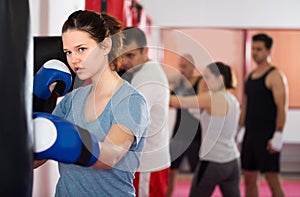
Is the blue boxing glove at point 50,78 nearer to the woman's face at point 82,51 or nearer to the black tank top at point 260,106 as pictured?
the woman's face at point 82,51

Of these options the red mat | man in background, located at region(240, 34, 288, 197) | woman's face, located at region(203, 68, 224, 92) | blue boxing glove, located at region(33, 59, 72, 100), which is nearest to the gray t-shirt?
blue boxing glove, located at region(33, 59, 72, 100)

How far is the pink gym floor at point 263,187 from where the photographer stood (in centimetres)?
490

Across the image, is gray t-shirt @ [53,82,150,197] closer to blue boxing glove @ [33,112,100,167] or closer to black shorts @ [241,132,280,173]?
blue boxing glove @ [33,112,100,167]

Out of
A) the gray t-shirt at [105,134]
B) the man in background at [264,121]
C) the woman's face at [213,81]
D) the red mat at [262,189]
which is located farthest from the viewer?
the red mat at [262,189]

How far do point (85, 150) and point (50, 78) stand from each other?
30 centimetres

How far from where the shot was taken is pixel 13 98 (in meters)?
0.92

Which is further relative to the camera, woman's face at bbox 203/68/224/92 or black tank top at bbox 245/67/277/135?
black tank top at bbox 245/67/277/135

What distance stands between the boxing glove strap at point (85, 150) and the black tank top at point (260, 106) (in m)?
2.35

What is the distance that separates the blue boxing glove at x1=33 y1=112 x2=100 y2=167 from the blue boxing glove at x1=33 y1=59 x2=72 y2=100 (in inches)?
9.6

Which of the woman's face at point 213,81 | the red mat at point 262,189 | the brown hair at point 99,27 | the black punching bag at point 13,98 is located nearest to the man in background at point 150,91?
the woman's face at point 213,81

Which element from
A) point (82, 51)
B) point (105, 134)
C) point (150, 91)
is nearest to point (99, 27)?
point (82, 51)

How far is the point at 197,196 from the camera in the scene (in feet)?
9.44

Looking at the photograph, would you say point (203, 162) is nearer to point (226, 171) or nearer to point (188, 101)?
point (226, 171)

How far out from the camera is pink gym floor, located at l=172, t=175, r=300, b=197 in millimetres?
4898
